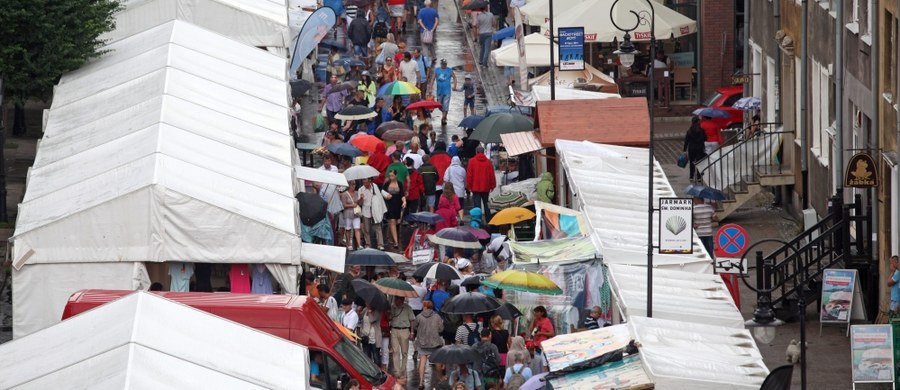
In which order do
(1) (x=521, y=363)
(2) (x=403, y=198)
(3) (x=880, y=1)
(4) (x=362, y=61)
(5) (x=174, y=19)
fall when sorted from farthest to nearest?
(4) (x=362, y=61) → (5) (x=174, y=19) → (2) (x=403, y=198) → (3) (x=880, y=1) → (1) (x=521, y=363)

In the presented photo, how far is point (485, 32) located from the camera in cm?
4903

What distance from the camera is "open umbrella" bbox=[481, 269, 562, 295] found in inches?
962

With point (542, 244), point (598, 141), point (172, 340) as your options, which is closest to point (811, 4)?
point (598, 141)

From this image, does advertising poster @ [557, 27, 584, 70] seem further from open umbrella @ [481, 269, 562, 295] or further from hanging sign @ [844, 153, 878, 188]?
open umbrella @ [481, 269, 562, 295]

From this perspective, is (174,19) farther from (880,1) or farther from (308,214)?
(880,1)

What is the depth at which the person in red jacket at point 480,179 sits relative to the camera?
33.1m

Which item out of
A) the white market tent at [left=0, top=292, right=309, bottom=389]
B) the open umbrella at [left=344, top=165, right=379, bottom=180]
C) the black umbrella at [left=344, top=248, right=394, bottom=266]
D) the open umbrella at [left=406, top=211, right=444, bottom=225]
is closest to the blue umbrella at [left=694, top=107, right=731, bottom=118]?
the open umbrella at [left=344, top=165, right=379, bottom=180]

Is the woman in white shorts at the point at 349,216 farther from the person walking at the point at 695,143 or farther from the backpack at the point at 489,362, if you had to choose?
the person walking at the point at 695,143

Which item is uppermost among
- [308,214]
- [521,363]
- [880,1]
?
[880,1]

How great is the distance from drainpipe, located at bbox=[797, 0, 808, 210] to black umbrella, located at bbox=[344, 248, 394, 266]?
36.0 ft

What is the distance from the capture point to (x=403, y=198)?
107 feet

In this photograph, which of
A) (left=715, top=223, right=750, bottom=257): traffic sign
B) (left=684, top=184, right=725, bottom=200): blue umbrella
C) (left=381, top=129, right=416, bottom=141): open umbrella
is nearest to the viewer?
(left=715, top=223, right=750, bottom=257): traffic sign

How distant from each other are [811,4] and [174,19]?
11914 mm

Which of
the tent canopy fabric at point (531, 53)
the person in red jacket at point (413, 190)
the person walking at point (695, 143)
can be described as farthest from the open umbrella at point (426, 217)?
the tent canopy fabric at point (531, 53)
